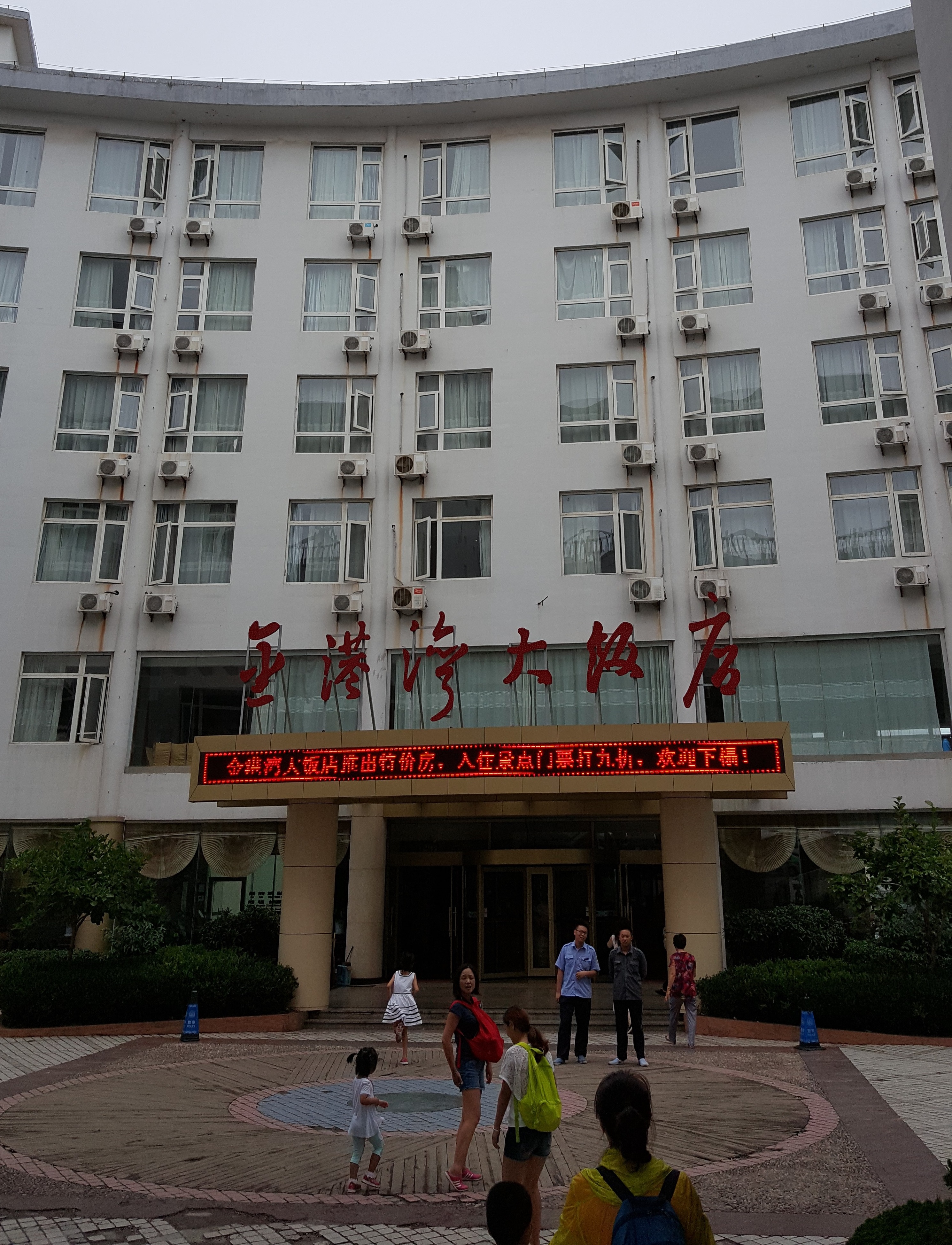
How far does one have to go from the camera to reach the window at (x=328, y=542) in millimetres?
21969

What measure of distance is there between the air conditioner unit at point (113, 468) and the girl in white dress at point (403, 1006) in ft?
43.5

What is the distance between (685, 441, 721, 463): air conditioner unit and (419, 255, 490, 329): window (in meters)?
5.77

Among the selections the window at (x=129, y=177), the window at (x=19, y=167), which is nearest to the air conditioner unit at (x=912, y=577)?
the window at (x=129, y=177)

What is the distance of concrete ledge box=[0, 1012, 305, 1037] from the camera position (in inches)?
612

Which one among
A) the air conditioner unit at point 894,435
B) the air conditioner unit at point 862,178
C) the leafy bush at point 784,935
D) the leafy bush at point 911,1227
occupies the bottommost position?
the leafy bush at point 911,1227

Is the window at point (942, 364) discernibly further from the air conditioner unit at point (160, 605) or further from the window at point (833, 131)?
the air conditioner unit at point (160, 605)

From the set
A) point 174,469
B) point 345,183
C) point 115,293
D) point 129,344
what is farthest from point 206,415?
point 345,183

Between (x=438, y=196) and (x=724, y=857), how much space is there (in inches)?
657

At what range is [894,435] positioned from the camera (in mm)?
20469

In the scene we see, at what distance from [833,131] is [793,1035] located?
1941 centimetres

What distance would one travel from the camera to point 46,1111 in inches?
400

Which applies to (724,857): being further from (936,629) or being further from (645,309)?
(645,309)

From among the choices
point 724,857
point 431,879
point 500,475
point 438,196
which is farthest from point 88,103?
point 724,857

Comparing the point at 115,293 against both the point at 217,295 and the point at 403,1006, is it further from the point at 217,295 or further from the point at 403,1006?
the point at 403,1006
